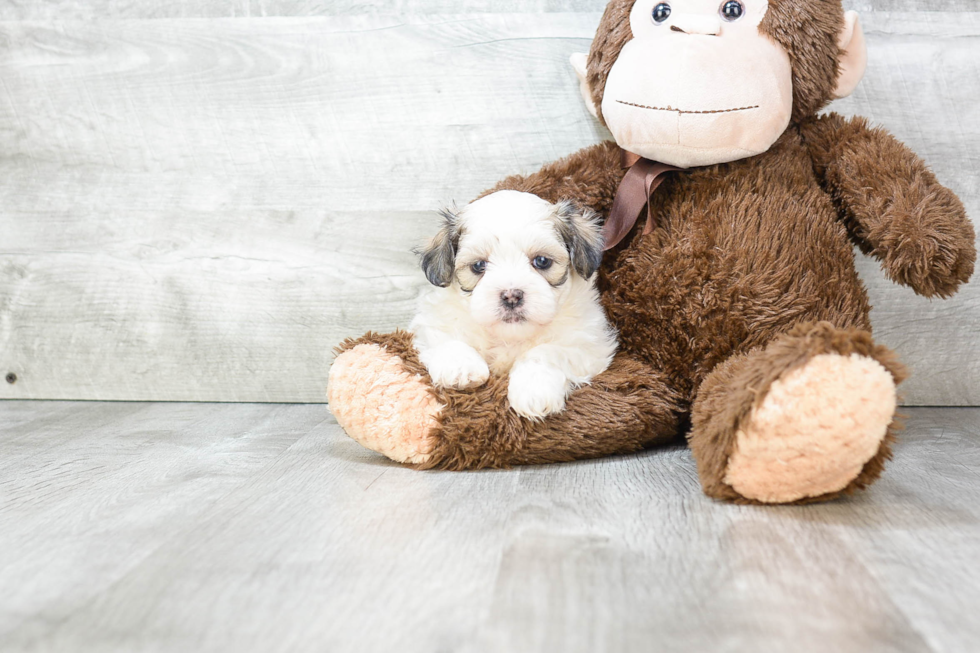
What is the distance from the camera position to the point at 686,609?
3.03 ft

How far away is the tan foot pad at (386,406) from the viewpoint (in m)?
1.52

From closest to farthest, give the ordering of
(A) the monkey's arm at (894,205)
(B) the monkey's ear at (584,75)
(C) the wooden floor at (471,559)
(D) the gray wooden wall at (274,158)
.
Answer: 1. (C) the wooden floor at (471,559)
2. (A) the monkey's arm at (894,205)
3. (B) the monkey's ear at (584,75)
4. (D) the gray wooden wall at (274,158)

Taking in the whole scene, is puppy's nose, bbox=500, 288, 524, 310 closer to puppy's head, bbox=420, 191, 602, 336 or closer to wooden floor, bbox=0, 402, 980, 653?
puppy's head, bbox=420, 191, 602, 336

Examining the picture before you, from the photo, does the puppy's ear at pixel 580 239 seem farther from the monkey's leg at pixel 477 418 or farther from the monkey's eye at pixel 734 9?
the monkey's eye at pixel 734 9

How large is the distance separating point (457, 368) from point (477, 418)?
0.10 m

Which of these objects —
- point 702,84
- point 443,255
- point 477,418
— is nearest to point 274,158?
point 443,255

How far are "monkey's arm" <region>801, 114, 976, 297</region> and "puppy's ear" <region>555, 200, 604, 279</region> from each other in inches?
20.0

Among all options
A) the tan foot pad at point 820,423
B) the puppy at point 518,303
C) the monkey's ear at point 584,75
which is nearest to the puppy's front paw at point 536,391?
the puppy at point 518,303

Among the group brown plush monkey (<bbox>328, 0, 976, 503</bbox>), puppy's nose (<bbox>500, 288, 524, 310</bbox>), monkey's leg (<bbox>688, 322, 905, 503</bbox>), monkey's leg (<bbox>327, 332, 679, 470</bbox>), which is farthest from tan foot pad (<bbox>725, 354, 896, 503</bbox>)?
puppy's nose (<bbox>500, 288, 524, 310</bbox>)

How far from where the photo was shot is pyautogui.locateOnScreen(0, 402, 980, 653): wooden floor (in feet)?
2.90

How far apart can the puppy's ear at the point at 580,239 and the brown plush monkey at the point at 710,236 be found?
0.37 ft

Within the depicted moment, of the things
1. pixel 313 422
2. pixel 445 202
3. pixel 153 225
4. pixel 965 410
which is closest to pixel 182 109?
pixel 153 225

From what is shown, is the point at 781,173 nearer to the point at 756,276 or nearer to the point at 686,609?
the point at 756,276

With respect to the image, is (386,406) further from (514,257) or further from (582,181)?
(582,181)
